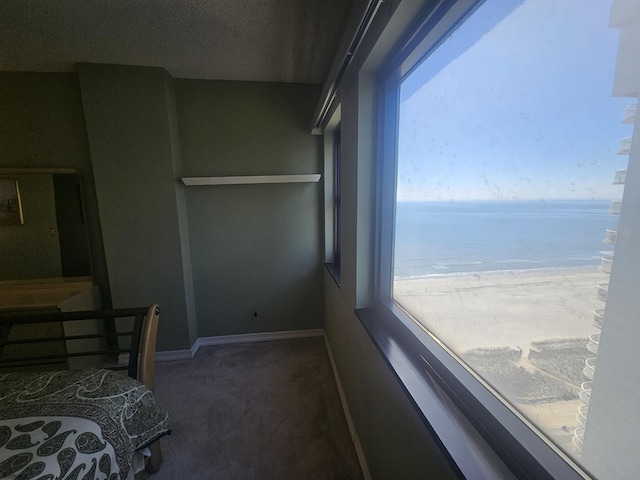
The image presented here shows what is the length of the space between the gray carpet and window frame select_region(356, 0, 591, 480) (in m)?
0.91

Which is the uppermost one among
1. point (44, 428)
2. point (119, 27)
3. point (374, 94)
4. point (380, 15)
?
point (119, 27)

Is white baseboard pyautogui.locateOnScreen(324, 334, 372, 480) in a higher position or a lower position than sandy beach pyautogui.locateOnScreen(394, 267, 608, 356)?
lower

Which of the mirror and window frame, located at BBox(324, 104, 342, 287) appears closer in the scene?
the mirror

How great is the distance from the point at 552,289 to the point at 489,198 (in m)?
0.27

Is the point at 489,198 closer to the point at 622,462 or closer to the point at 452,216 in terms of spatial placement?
the point at 452,216

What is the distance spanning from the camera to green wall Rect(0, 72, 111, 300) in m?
2.27

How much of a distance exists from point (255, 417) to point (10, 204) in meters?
2.78

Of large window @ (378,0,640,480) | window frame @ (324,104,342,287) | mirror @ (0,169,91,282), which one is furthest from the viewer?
window frame @ (324,104,342,287)

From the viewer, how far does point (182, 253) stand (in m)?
2.46

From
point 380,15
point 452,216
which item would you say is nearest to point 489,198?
point 452,216

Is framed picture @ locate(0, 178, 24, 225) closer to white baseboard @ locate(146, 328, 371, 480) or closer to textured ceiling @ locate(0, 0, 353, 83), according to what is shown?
textured ceiling @ locate(0, 0, 353, 83)

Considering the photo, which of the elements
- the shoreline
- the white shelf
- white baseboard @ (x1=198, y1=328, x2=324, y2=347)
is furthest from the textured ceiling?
white baseboard @ (x1=198, y1=328, x2=324, y2=347)

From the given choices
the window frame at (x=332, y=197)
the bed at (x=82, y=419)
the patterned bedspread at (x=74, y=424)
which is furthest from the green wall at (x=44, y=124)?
the window frame at (x=332, y=197)

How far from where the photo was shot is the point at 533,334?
580 mm
